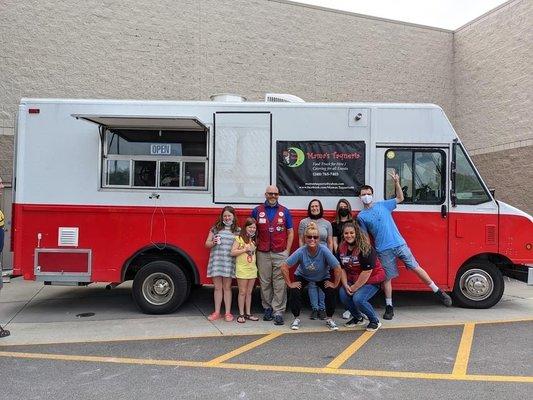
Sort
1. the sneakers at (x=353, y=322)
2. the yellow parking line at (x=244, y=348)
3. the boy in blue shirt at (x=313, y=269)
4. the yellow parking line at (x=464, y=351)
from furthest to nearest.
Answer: the sneakers at (x=353, y=322) < the boy in blue shirt at (x=313, y=269) < the yellow parking line at (x=244, y=348) < the yellow parking line at (x=464, y=351)

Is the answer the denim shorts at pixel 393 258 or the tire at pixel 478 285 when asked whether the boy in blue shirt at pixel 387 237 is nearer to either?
the denim shorts at pixel 393 258

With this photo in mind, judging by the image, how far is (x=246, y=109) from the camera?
6.61m

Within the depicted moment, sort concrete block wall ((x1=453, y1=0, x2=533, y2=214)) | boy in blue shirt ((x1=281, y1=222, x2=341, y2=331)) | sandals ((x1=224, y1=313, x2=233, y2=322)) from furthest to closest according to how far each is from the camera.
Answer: concrete block wall ((x1=453, y1=0, x2=533, y2=214)) < sandals ((x1=224, y1=313, x2=233, y2=322)) < boy in blue shirt ((x1=281, y1=222, x2=341, y2=331))

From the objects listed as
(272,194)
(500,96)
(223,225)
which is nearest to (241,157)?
(272,194)

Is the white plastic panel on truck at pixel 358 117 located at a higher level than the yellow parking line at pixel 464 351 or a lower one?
A: higher

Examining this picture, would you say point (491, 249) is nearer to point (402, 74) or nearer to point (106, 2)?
point (402, 74)

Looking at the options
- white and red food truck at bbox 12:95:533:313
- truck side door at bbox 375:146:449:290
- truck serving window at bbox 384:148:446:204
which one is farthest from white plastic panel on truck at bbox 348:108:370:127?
truck serving window at bbox 384:148:446:204

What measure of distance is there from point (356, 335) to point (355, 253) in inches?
39.4

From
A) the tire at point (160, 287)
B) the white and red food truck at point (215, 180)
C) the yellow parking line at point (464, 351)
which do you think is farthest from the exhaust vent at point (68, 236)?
the yellow parking line at point (464, 351)

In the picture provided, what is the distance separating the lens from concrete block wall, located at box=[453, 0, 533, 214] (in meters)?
11.7

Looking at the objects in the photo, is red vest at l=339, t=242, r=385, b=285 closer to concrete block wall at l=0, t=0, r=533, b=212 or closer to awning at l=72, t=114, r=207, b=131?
awning at l=72, t=114, r=207, b=131

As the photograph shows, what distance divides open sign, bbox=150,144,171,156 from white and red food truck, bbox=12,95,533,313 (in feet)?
0.05

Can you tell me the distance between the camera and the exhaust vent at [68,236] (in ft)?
21.6

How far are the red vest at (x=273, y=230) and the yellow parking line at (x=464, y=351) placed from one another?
8.05ft
